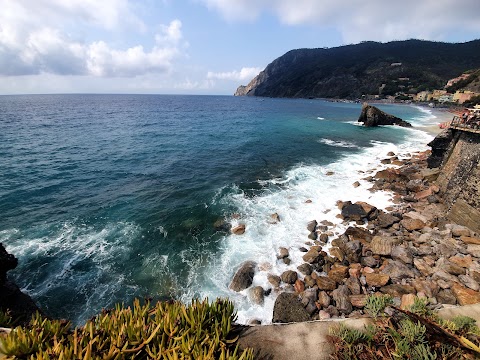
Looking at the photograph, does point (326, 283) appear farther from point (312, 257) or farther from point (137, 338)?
point (137, 338)

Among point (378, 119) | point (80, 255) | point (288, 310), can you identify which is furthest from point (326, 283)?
point (378, 119)

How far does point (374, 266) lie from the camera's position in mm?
14914

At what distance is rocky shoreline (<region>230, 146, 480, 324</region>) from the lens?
1223 cm

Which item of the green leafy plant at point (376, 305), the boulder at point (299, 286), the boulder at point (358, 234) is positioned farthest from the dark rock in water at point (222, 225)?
the green leafy plant at point (376, 305)

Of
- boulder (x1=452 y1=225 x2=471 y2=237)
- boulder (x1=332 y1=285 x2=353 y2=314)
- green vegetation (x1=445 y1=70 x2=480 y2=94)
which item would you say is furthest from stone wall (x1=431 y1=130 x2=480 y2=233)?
green vegetation (x1=445 y1=70 x2=480 y2=94)

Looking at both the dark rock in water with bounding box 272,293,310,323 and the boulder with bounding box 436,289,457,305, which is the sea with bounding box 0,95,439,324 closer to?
the dark rock in water with bounding box 272,293,310,323

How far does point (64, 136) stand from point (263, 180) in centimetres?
4242

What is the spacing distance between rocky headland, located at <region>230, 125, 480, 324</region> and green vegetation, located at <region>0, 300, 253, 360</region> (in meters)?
6.81

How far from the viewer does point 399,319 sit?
6.33 meters

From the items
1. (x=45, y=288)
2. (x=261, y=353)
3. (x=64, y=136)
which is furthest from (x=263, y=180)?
(x=64, y=136)

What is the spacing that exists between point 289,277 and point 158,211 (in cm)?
1285

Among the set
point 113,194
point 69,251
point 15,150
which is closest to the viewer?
point 69,251

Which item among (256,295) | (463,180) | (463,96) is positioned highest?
(463,96)

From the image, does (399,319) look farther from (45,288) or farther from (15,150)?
(15,150)
